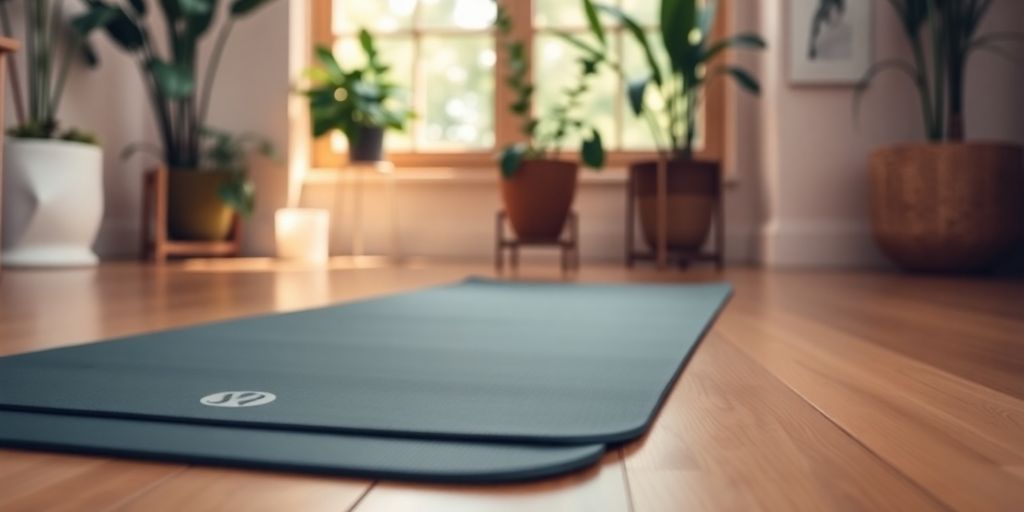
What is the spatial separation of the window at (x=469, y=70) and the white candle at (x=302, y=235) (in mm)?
461

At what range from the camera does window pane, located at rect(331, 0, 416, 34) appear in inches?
143

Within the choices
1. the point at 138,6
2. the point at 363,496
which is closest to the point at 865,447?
the point at 363,496

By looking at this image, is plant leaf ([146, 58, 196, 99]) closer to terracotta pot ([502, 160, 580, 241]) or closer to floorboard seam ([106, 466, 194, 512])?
terracotta pot ([502, 160, 580, 241])

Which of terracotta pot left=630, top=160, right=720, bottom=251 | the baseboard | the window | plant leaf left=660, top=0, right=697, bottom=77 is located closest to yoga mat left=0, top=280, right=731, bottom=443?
terracotta pot left=630, top=160, right=720, bottom=251

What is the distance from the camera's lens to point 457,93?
142 inches

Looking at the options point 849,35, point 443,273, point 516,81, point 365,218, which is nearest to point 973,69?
point 849,35

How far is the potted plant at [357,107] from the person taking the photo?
3217mm

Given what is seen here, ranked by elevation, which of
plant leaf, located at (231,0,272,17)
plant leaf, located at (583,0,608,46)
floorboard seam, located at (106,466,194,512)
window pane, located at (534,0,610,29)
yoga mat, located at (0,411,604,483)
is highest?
window pane, located at (534,0,610,29)

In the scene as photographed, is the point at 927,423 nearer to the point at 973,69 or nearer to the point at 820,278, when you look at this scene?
the point at 820,278

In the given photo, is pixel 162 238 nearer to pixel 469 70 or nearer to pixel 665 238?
pixel 469 70

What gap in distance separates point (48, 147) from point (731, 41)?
2.18 metres

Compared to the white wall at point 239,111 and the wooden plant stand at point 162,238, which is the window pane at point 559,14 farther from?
the wooden plant stand at point 162,238

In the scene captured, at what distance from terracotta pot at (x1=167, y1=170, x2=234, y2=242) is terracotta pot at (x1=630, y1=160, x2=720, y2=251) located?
5.27 ft

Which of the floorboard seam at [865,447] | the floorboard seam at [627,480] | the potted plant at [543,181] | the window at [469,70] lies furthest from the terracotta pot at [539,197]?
the floorboard seam at [627,480]
